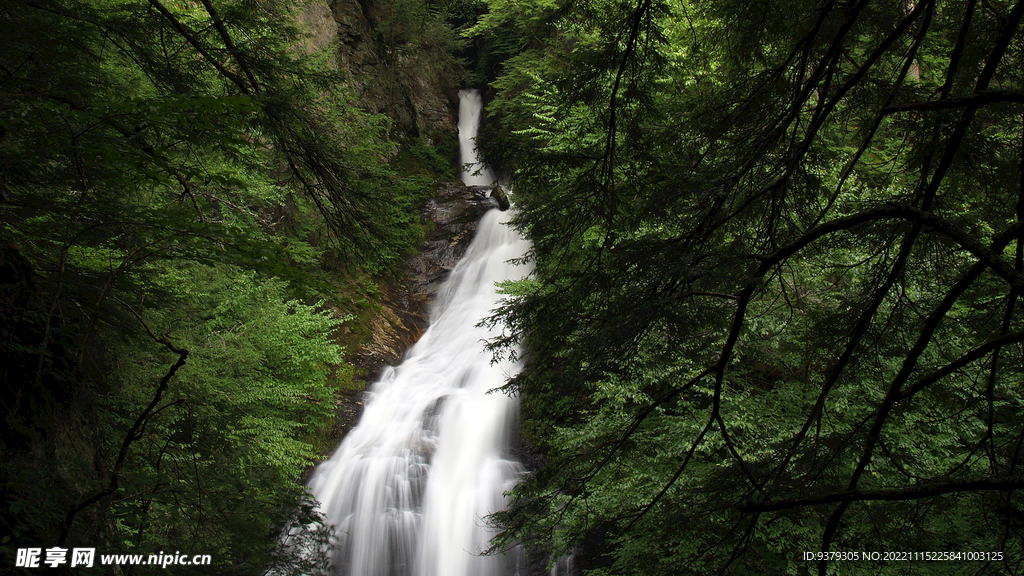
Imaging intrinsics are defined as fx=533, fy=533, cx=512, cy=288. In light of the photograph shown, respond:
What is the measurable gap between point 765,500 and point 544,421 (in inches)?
298

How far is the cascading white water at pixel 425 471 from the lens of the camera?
329 inches

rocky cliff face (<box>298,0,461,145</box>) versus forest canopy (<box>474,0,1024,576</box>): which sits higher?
rocky cliff face (<box>298,0,461,145</box>)

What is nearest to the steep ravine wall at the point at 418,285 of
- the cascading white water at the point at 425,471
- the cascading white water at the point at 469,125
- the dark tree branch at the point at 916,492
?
the cascading white water at the point at 425,471

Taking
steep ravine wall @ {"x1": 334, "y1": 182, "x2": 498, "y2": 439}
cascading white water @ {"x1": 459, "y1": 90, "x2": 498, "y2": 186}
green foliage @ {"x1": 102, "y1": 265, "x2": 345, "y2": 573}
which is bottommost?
green foliage @ {"x1": 102, "y1": 265, "x2": 345, "y2": 573}

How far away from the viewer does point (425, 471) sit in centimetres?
958

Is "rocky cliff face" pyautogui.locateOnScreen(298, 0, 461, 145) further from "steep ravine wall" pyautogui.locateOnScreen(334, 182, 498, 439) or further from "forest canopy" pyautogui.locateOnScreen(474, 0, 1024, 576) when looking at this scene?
"forest canopy" pyautogui.locateOnScreen(474, 0, 1024, 576)

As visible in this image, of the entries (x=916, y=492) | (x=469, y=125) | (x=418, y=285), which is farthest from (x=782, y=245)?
(x=469, y=125)

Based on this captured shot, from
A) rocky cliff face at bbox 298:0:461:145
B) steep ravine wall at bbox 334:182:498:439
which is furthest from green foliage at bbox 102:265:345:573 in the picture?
rocky cliff face at bbox 298:0:461:145

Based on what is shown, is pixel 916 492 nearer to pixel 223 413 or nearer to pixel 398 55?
pixel 223 413

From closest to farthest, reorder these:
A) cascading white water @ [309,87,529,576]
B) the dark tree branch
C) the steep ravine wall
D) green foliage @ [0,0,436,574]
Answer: the dark tree branch
green foliage @ [0,0,436,574]
cascading white water @ [309,87,529,576]
the steep ravine wall

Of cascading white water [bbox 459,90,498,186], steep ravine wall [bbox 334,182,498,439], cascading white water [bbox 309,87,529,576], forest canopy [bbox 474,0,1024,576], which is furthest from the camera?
cascading white water [bbox 459,90,498,186]

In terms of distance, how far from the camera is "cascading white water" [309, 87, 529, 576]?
8.35 m

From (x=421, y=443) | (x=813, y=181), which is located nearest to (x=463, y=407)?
(x=421, y=443)

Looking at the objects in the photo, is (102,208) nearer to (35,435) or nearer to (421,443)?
(35,435)
